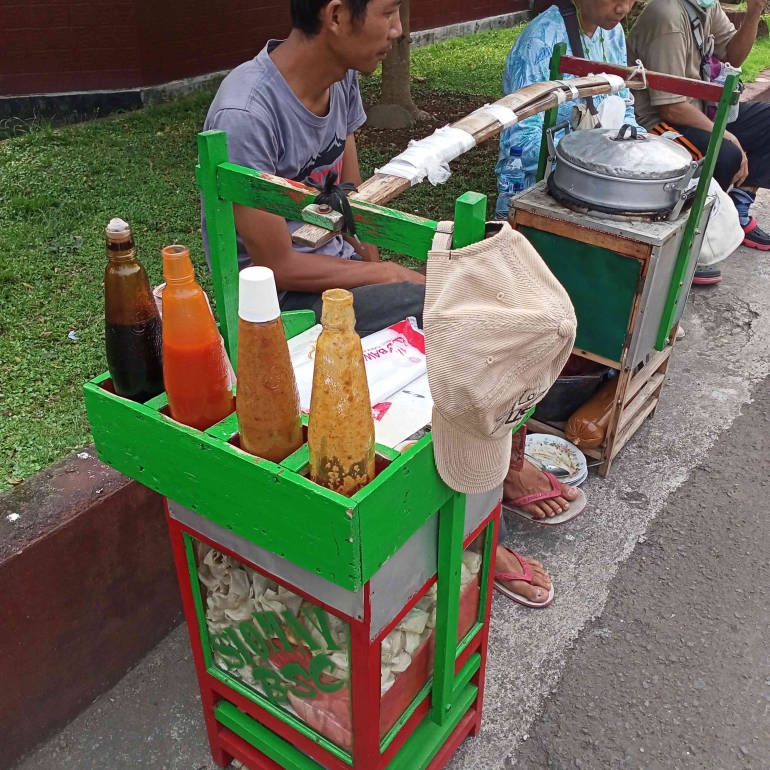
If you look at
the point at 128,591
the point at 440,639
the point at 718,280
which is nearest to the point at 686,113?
the point at 718,280

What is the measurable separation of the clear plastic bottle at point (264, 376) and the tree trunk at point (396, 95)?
209 inches

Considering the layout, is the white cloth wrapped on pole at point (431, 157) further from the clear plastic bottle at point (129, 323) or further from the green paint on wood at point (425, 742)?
the green paint on wood at point (425, 742)

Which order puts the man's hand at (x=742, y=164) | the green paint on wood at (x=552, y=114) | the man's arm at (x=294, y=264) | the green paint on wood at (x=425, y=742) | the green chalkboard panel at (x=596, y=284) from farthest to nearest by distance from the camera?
the man's hand at (x=742, y=164) < the green paint on wood at (x=552, y=114) < the green chalkboard panel at (x=596, y=284) < the man's arm at (x=294, y=264) < the green paint on wood at (x=425, y=742)

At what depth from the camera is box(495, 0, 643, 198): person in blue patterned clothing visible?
3086mm

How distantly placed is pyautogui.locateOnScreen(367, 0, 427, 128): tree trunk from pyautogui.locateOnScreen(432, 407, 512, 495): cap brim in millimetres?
5281

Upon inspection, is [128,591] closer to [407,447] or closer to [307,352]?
[307,352]

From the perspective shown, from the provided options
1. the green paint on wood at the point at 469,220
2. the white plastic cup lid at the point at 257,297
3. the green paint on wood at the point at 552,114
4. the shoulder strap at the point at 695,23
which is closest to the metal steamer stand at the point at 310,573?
the green paint on wood at the point at 469,220

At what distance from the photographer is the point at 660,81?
2.64 meters

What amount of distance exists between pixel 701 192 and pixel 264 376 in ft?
6.43

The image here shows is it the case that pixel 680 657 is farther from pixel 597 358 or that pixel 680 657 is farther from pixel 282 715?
pixel 282 715

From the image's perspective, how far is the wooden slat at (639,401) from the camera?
2842 millimetres

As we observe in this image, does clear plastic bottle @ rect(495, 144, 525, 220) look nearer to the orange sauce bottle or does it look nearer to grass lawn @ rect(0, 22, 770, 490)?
grass lawn @ rect(0, 22, 770, 490)

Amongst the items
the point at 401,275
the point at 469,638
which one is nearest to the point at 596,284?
the point at 401,275

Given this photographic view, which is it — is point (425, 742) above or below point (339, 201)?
below
